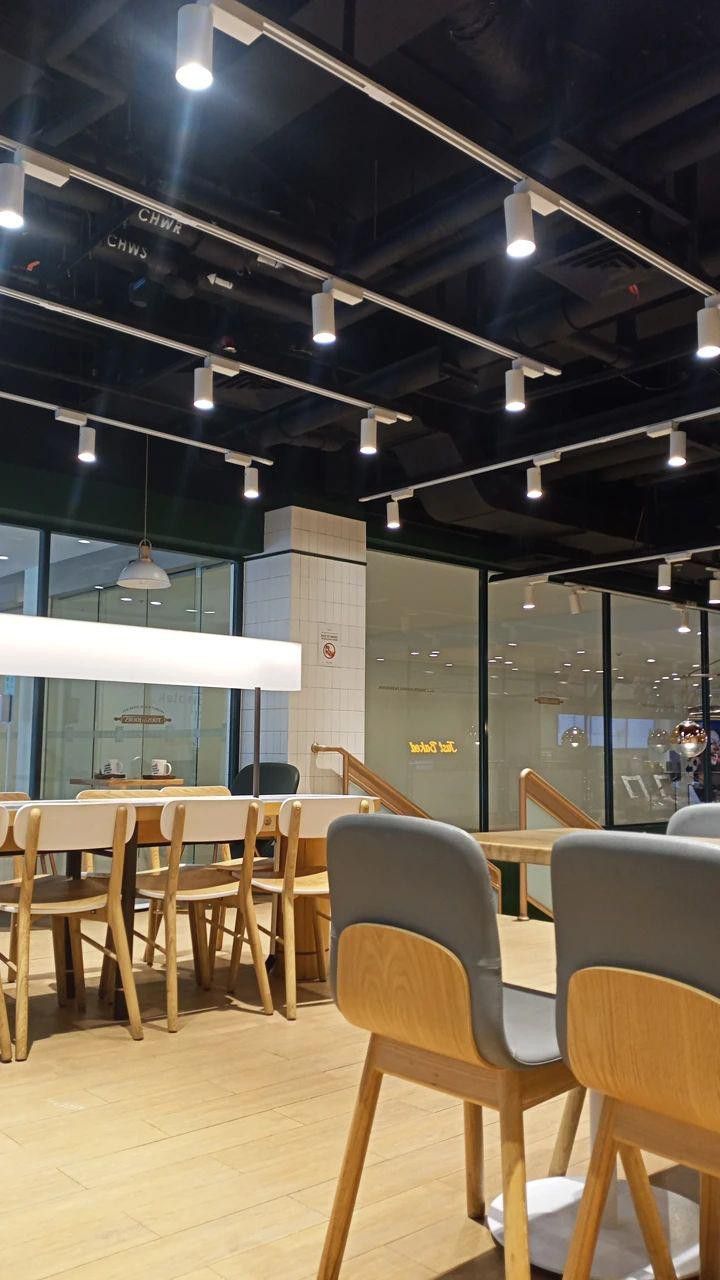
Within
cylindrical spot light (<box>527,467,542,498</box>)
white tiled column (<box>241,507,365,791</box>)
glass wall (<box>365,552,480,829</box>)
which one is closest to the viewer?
cylindrical spot light (<box>527,467,542,498</box>)

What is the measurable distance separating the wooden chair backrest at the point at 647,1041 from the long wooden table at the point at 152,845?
3.11 metres

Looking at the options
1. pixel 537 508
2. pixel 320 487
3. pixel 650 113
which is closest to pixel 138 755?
pixel 320 487

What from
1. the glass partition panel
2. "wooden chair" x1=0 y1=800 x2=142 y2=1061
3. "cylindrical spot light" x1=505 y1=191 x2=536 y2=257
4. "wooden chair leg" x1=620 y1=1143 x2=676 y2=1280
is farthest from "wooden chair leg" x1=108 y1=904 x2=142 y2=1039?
the glass partition panel

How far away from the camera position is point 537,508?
955 centimetres

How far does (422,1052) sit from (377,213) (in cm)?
406

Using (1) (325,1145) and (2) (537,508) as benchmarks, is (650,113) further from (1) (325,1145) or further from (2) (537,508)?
(2) (537,508)

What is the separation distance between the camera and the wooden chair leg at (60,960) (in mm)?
4816

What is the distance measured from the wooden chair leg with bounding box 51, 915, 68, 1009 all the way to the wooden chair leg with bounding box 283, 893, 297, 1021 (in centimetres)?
104

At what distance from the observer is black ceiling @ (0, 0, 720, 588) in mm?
3801

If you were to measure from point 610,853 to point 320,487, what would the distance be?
7.87 m

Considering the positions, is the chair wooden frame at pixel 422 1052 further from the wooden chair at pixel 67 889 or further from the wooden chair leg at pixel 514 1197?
the wooden chair at pixel 67 889

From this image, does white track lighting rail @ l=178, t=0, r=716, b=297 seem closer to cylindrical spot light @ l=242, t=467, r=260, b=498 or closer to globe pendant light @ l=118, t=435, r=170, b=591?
cylindrical spot light @ l=242, t=467, r=260, b=498

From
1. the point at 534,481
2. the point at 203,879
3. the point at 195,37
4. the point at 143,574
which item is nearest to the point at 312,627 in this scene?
the point at 143,574

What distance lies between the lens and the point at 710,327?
15.1 feet
